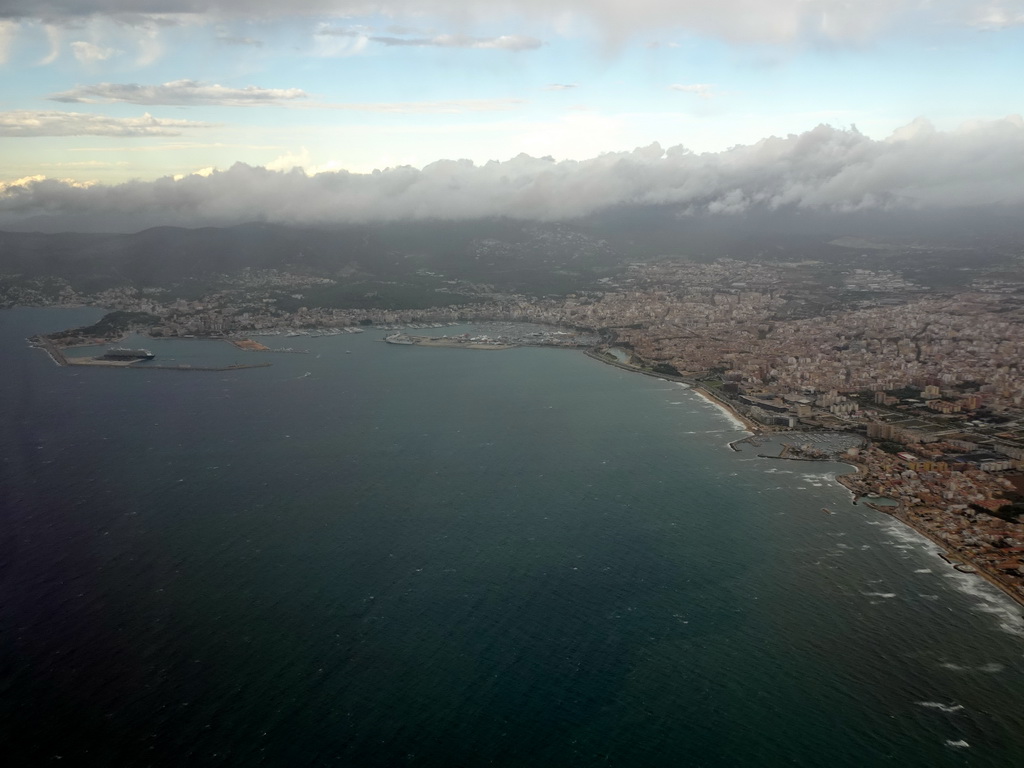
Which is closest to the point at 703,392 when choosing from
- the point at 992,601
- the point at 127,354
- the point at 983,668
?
the point at 992,601

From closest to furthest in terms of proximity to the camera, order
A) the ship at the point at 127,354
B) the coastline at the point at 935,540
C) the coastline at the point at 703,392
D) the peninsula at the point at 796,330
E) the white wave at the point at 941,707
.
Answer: the white wave at the point at 941,707 → the coastline at the point at 935,540 → the peninsula at the point at 796,330 → the coastline at the point at 703,392 → the ship at the point at 127,354

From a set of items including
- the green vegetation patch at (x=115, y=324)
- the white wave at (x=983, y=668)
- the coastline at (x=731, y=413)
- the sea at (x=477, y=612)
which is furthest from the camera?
the green vegetation patch at (x=115, y=324)

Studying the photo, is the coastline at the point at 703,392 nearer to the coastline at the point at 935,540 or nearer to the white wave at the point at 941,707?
the coastline at the point at 935,540

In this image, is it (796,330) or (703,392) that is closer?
(703,392)

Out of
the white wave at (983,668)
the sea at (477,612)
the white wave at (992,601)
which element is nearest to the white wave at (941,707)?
the sea at (477,612)

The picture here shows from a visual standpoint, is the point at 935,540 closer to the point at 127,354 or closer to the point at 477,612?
the point at 477,612

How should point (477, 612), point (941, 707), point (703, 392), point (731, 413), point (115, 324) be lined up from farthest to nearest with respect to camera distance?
point (115, 324) → point (703, 392) → point (731, 413) → point (477, 612) → point (941, 707)
